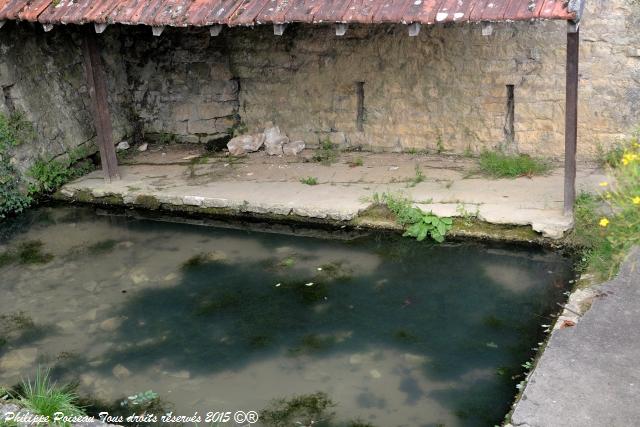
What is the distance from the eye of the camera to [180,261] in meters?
8.05

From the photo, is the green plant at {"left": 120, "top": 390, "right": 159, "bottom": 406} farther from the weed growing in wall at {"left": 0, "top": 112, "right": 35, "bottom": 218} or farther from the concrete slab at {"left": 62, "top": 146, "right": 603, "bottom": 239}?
the weed growing in wall at {"left": 0, "top": 112, "right": 35, "bottom": 218}

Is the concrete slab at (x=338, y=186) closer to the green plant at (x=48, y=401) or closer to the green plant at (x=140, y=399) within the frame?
the green plant at (x=140, y=399)

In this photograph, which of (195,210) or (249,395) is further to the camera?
(195,210)

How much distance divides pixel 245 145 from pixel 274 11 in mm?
3226

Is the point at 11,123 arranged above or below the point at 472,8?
below

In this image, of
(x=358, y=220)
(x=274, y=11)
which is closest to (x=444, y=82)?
(x=358, y=220)

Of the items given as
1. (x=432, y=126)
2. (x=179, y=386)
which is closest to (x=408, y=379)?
(x=179, y=386)

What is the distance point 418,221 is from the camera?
26.8ft

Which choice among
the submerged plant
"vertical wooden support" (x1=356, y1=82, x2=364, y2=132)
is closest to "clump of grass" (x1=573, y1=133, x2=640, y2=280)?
"vertical wooden support" (x1=356, y1=82, x2=364, y2=132)

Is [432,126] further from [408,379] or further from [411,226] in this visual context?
[408,379]

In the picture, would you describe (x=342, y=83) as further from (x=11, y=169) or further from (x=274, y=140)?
(x=11, y=169)

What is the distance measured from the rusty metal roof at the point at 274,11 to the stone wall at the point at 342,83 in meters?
1.36

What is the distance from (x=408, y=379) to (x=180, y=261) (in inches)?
119

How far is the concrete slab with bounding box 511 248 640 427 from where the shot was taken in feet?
16.6
